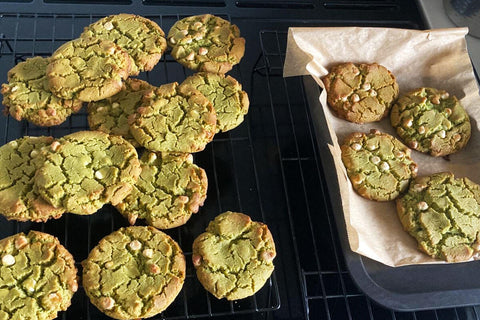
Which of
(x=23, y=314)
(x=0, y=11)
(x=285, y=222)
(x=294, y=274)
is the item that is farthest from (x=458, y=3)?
(x=23, y=314)

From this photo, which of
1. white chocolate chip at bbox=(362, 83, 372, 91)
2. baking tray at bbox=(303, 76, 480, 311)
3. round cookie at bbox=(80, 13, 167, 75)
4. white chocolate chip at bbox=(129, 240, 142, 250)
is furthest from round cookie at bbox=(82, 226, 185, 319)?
white chocolate chip at bbox=(362, 83, 372, 91)

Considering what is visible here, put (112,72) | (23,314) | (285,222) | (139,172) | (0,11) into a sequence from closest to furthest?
(23,314), (139,172), (112,72), (285,222), (0,11)

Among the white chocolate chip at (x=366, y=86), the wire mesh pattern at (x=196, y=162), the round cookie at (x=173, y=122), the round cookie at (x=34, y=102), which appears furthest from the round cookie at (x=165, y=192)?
the white chocolate chip at (x=366, y=86)

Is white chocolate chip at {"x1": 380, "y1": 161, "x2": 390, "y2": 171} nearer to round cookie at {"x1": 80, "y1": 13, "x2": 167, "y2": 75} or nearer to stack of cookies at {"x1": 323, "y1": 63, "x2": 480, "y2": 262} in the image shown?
stack of cookies at {"x1": 323, "y1": 63, "x2": 480, "y2": 262}

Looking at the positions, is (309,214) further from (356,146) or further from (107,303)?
(107,303)

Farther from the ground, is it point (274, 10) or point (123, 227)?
point (274, 10)

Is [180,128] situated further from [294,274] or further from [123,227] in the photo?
[294,274]
